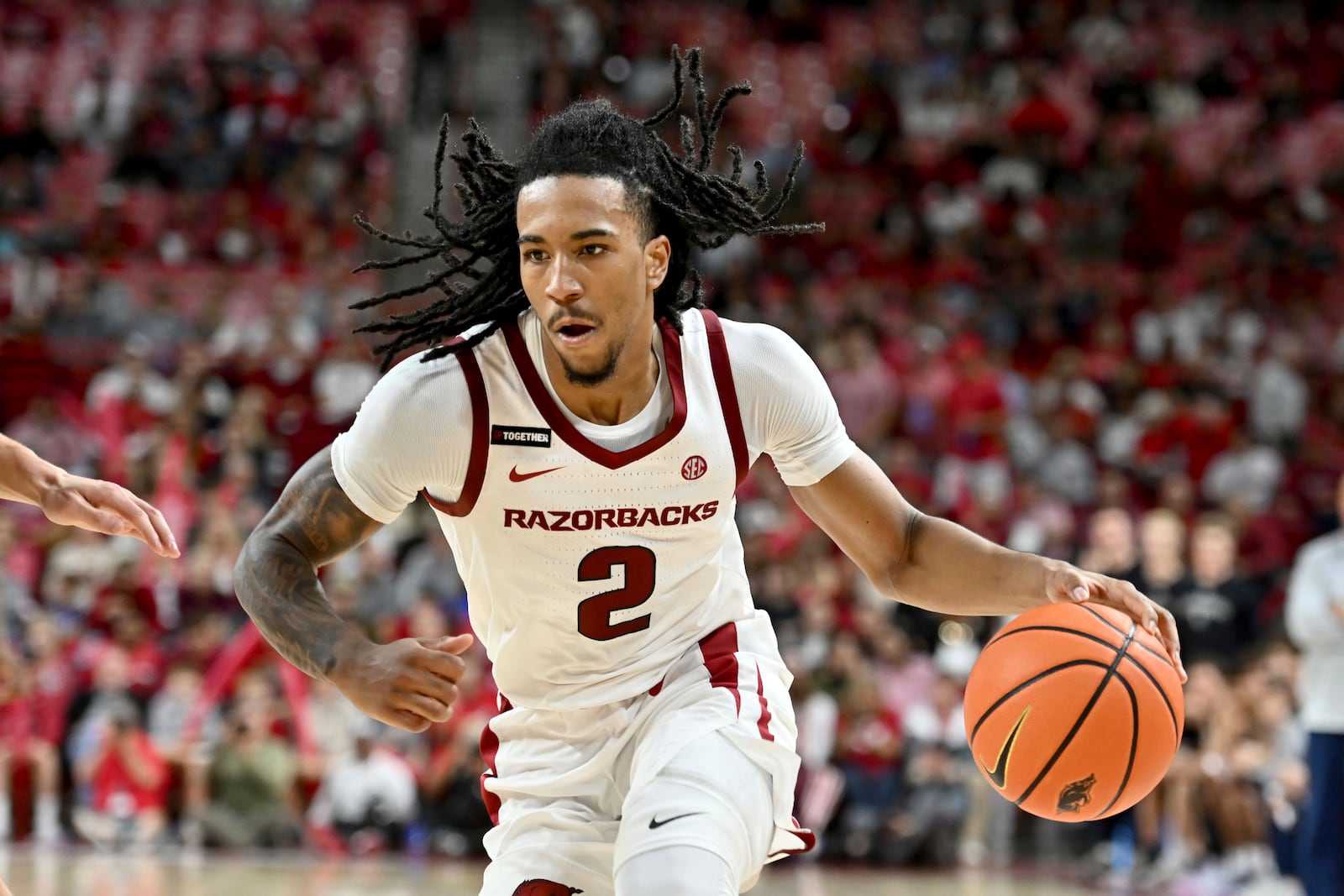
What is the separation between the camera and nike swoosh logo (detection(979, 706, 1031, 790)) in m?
3.64

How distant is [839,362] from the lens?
13.4m

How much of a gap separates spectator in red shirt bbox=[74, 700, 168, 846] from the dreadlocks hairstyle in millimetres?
6406

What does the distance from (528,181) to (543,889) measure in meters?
1.55

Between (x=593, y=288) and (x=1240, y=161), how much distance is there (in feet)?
48.8

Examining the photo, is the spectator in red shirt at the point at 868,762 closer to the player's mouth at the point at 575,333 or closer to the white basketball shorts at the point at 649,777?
the white basketball shorts at the point at 649,777

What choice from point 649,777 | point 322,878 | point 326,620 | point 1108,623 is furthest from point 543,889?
A: point 322,878

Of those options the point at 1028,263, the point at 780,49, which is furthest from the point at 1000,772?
the point at 780,49

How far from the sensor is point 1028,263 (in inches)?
600

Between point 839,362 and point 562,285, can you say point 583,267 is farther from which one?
point 839,362

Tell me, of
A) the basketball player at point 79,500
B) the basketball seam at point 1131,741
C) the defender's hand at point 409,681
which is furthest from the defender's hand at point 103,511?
the basketball seam at point 1131,741

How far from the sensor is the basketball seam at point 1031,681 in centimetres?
363

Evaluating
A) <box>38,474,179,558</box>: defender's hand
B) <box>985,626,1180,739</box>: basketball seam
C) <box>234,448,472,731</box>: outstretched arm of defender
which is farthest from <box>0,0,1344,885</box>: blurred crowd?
<box>38,474,179,558</box>: defender's hand

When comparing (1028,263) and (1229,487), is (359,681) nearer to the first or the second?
(1229,487)

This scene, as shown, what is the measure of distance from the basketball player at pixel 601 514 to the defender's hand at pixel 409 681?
0.12m
